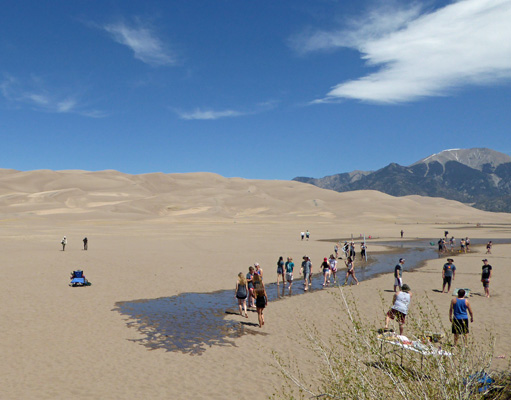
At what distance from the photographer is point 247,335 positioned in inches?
452

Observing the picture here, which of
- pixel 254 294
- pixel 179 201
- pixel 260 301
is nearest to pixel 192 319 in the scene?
pixel 254 294

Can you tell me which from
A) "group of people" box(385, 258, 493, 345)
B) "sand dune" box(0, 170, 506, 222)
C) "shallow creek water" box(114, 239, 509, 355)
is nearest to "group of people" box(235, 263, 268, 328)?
"shallow creek water" box(114, 239, 509, 355)

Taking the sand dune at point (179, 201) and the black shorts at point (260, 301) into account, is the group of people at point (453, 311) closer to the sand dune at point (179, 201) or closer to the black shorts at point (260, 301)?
the black shorts at point (260, 301)

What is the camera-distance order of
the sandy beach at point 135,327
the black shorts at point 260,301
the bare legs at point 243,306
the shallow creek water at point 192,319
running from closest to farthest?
the sandy beach at point 135,327
the shallow creek water at point 192,319
the black shorts at point 260,301
the bare legs at point 243,306

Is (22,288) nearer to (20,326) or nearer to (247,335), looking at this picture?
(20,326)

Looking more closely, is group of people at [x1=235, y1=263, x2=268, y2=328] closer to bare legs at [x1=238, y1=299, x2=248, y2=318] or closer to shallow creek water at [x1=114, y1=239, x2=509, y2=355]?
bare legs at [x1=238, y1=299, x2=248, y2=318]

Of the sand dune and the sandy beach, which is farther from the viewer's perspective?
the sand dune

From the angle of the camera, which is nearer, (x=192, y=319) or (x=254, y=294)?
(x=254, y=294)

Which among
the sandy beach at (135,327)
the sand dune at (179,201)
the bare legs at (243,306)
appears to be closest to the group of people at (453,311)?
the sandy beach at (135,327)

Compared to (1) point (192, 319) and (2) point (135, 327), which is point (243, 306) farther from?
(2) point (135, 327)

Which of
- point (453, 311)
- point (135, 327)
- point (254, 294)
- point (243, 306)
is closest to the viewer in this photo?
point (453, 311)

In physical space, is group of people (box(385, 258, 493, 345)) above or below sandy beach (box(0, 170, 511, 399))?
above

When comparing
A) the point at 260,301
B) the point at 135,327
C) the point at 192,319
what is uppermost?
the point at 260,301

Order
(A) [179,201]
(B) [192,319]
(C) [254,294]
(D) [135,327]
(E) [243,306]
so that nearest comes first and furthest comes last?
(D) [135,327] < (C) [254,294] < (B) [192,319] < (E) [243,306] < (A) [179,201]
